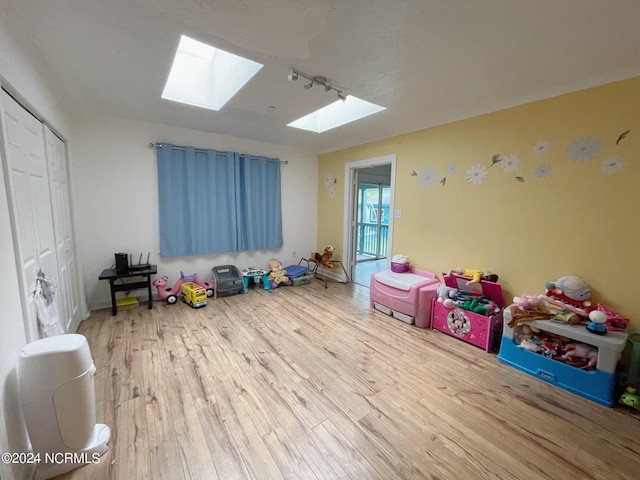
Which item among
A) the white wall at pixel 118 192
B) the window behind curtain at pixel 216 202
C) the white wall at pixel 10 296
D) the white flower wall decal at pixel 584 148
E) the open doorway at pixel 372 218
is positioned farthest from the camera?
the open doorway at pixel 372 218

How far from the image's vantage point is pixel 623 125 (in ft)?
6.27

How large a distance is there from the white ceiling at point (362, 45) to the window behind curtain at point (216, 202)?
113 centimetres

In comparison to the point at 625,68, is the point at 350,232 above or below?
below

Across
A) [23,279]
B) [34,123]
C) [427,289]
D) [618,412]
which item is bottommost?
[618,412]

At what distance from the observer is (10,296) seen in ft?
4.14

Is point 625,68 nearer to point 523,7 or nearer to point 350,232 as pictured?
point 523,7

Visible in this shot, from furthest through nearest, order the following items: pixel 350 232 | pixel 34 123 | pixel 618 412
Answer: pixel 350 232
pixel 34 123
pixel 618 412

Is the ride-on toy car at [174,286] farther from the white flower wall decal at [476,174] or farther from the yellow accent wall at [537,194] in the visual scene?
the white flower wall decal at [476,174]

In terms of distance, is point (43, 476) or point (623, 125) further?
point (623, 125)

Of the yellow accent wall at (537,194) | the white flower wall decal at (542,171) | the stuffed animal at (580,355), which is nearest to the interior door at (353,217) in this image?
the yellow accent wall at (537,194)

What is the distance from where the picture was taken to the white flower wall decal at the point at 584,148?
2.04m

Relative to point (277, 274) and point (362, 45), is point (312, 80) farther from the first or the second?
point (277, 274)

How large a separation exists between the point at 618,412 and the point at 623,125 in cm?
205

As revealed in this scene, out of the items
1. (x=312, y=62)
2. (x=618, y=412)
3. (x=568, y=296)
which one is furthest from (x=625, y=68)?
(x=618, y=412)
